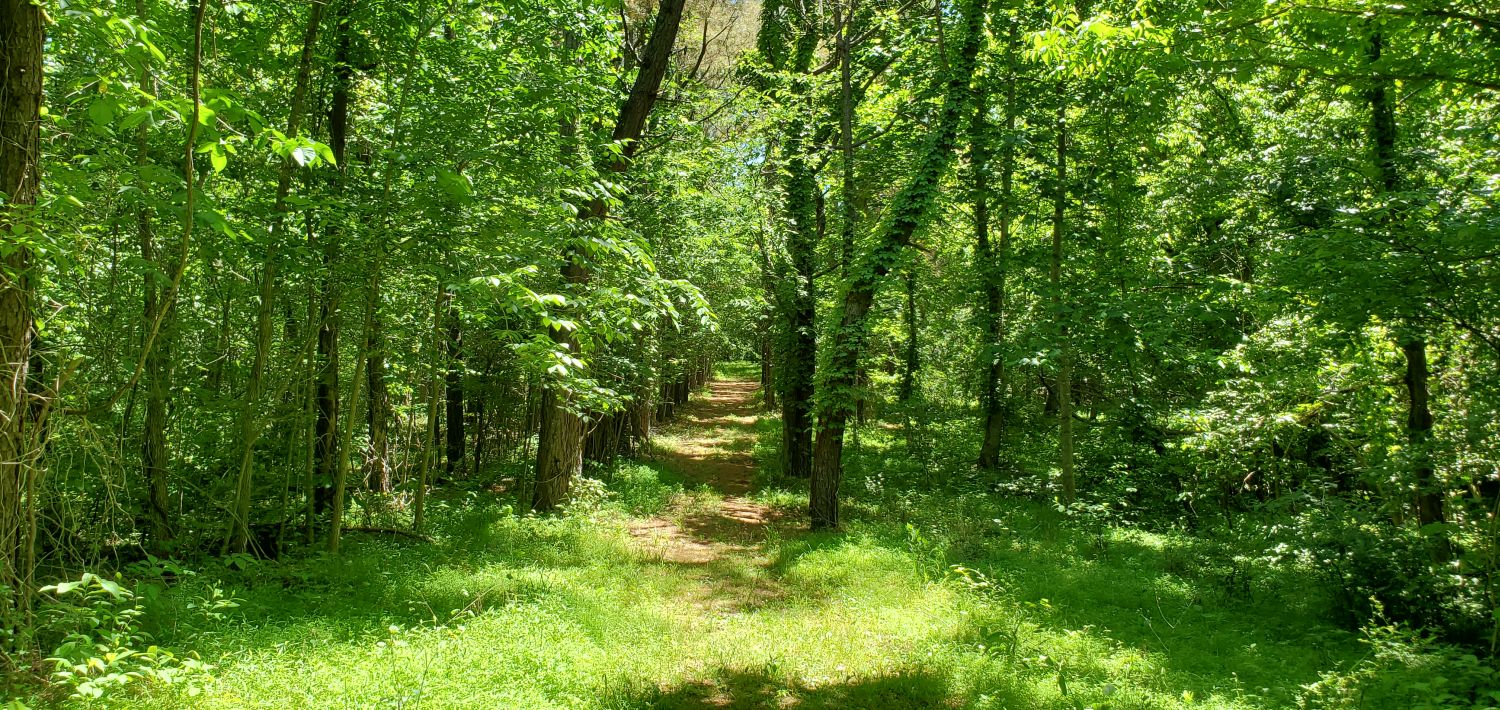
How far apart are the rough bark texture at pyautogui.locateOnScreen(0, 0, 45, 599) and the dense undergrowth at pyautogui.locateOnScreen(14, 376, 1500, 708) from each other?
2.14 feet

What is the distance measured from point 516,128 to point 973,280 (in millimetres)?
10063

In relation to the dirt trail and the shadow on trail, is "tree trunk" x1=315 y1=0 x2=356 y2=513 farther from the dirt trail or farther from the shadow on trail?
the shadow on trail

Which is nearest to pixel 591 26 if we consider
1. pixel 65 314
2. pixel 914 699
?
pixel 65 314

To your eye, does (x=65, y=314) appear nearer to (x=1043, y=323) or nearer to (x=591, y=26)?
(x=591, y=26)

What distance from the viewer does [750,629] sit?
638 centimetres

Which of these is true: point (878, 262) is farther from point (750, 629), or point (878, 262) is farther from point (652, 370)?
point (750, 629)

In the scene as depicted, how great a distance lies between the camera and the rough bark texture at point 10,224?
3.23 meters

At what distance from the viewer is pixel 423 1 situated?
20.2 feet

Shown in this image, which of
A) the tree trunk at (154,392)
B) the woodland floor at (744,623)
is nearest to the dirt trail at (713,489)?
the woodland floor at (744,623)

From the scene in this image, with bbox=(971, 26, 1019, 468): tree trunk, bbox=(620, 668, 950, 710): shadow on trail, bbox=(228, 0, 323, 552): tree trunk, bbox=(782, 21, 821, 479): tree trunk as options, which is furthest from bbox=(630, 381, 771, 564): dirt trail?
bbox=(971, 26, 1019, 468): tree trunk

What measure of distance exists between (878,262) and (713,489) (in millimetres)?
6560

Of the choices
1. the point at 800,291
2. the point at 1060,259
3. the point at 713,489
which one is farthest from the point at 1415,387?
the point at 713,489

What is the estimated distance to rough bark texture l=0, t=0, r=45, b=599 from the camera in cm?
323

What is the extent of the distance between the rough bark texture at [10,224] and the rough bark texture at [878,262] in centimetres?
808
